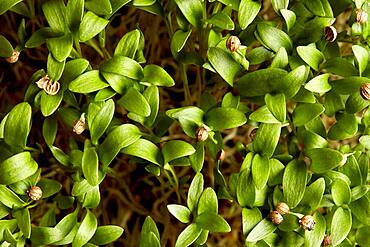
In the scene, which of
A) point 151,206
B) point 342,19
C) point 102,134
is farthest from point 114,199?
point 342,19

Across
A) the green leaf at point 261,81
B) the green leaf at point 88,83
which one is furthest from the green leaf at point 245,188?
the green leaf at point 88,83

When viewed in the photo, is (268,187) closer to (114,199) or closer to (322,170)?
(322,170)

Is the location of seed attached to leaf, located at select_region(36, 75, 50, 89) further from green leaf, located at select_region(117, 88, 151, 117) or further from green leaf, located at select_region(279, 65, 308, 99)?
green leaf, located at select_region(279, 65, 308, 99)

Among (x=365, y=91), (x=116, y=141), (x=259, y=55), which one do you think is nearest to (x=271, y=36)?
(x=259, y=55)

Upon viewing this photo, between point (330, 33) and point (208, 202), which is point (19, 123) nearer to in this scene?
point (208, 202)

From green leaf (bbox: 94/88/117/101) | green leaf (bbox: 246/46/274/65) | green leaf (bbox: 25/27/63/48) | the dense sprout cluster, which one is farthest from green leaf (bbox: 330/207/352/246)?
green leaf (bbox: 25/27/63/48)

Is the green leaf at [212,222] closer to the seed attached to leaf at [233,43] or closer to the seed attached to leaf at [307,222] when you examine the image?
the seed attached to leaf at [307,222]

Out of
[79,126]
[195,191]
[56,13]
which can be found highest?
[56,13]
